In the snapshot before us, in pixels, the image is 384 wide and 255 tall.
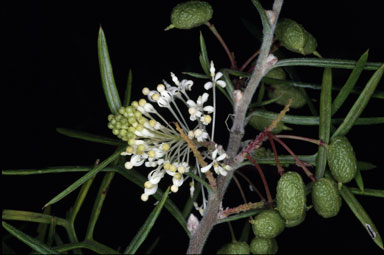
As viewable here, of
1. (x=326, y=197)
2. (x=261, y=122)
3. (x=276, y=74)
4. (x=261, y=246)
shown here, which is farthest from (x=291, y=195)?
(x=276, y=74)

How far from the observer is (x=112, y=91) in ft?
5.76

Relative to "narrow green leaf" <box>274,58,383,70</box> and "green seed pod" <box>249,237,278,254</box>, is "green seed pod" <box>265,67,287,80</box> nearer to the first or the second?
"narrow green leaf" <box>274,58,383,70</box>

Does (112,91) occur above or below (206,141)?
above

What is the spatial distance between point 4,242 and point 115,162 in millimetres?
671

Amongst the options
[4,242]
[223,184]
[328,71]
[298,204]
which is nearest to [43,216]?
[4,242]

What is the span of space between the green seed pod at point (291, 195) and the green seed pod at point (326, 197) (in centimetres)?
6

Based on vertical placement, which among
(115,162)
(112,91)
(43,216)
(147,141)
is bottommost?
(43,216)

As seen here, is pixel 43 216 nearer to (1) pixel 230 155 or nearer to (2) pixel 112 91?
(2) pixel 112 91

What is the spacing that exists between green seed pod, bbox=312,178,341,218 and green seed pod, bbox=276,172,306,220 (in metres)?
0.06

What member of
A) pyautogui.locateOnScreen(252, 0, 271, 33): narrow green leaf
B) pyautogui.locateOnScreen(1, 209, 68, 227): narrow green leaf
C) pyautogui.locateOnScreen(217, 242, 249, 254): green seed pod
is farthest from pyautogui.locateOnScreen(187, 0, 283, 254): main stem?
pyautogui.locateOnScreen(1, 209, 68, 227): narrow green leaf

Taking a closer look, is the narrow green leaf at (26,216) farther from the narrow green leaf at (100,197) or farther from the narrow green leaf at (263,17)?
the narrow green leaf at (263,17)

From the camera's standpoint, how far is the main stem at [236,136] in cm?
165

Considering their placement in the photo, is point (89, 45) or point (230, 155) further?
point (89, 45)

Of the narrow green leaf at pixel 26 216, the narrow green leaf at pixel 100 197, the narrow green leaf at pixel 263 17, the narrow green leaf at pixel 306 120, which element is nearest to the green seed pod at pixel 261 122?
the narrow green leaf at pixel 306 120
